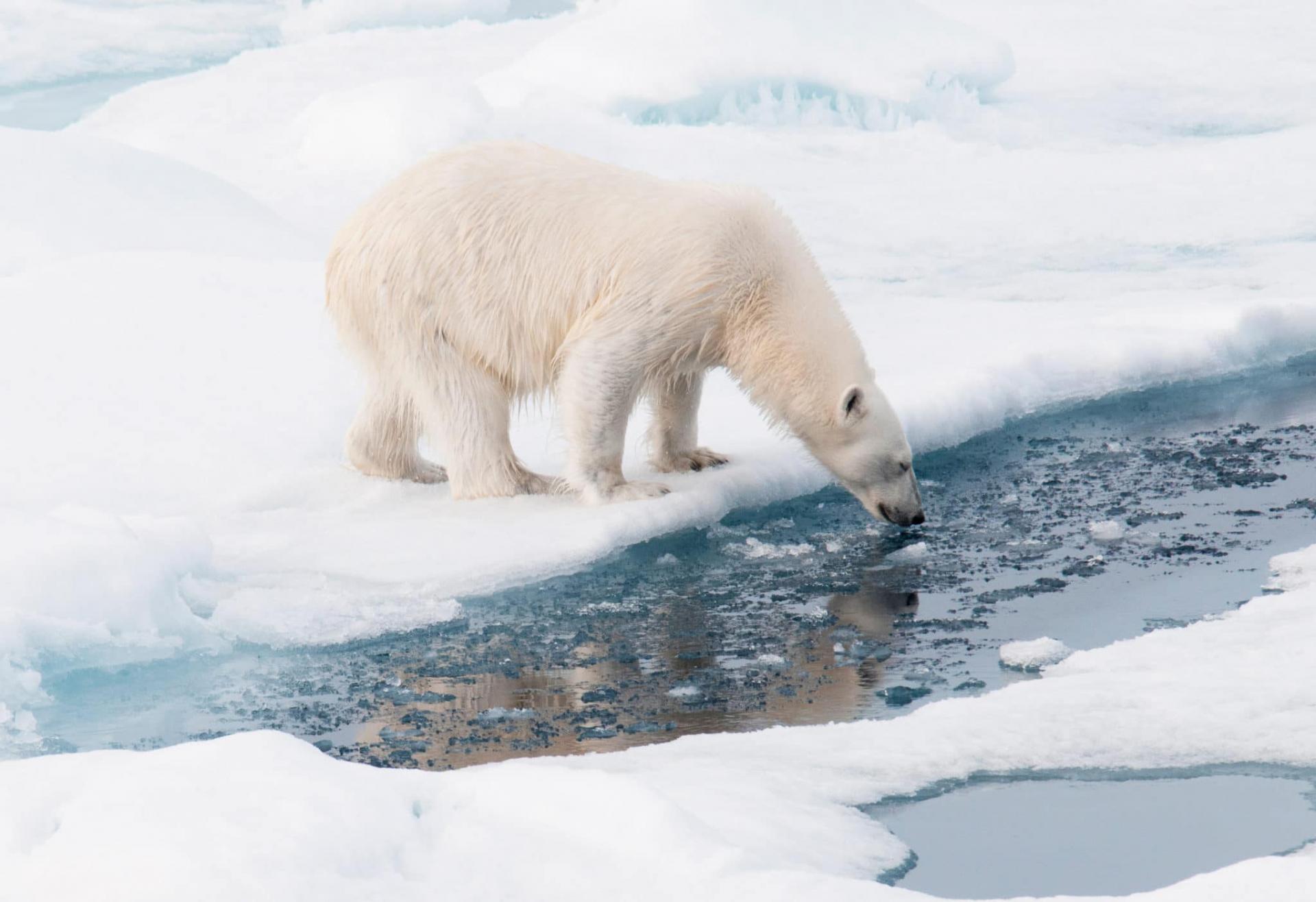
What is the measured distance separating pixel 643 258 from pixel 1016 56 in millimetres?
16914

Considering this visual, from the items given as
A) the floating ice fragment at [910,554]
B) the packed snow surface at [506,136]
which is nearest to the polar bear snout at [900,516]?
the floating ice fragment at [910,554]

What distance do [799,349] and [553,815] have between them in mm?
2879

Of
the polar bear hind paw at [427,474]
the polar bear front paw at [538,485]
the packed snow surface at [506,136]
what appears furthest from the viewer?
the polar bear hind paw at [427,474]

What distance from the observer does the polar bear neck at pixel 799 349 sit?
5.05 meters

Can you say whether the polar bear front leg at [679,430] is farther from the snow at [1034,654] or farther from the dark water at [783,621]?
the snow at [1034,654]

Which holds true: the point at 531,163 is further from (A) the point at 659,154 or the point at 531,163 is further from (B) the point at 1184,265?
(A) the point at 659,154

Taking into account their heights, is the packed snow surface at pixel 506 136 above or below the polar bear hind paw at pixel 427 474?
above

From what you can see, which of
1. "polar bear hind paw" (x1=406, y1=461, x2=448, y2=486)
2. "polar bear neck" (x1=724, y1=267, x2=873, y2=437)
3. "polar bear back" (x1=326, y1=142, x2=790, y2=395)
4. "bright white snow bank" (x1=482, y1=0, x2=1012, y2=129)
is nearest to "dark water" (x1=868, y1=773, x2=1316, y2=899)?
"polar bear neck" (x1=724, y1=267, x2=873, y2=437)

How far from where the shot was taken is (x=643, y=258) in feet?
16.6

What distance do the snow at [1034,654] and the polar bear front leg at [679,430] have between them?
198 centimetres

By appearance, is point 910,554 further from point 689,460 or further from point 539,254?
point 539,254

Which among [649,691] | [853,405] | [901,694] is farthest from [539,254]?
[901,694]

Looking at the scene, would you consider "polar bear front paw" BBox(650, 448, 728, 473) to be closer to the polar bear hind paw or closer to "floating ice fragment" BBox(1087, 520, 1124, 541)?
the polar bear hind paw

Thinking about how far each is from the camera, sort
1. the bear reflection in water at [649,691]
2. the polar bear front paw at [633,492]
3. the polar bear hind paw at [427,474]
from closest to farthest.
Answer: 1. the bear reflection in water at [649,691]
2. the polar bear front paw at [633,492]
3. the polar bear hind paw at [427,474]
